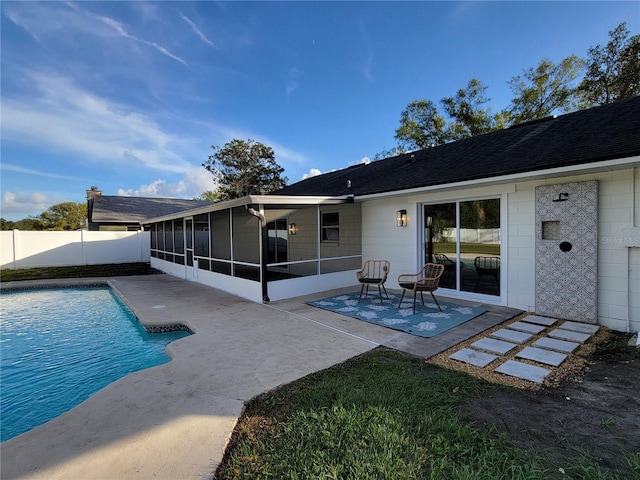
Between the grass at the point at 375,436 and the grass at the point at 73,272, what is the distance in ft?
46.3

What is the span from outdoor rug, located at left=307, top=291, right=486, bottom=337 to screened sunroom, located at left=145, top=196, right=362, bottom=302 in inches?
50.5

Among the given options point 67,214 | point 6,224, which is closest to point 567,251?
point 67,214

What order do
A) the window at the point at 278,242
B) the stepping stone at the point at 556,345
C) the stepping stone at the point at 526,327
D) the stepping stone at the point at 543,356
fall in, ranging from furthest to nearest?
the window at the point at 278,242 → the stepping stone at the point at 526,327 → the stepping stone at the point at 556,345 → the stepping stone at the point at 543,356

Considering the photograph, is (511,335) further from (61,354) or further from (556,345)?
(61,354)

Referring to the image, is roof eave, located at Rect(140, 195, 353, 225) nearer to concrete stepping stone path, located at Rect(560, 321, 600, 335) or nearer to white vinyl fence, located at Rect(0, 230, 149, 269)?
concrete stepping stone path, located at Rect(560, 321, 600, 335)

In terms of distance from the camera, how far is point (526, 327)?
16.7 feet

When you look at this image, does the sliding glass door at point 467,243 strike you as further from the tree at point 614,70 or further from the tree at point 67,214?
the tree at point 67,214

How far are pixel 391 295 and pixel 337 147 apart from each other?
49.5ft

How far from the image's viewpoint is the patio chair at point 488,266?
259 inches

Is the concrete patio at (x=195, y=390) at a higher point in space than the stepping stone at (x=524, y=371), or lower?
lower

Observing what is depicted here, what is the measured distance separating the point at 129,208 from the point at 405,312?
23123mm

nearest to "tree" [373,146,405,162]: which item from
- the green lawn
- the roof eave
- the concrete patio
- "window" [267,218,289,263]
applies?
"window" [267,218,289,263]

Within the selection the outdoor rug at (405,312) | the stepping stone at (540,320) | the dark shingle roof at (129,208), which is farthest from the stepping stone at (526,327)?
the dark shingle roof at (129,208)

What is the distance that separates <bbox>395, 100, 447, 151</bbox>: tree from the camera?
22172 mm
